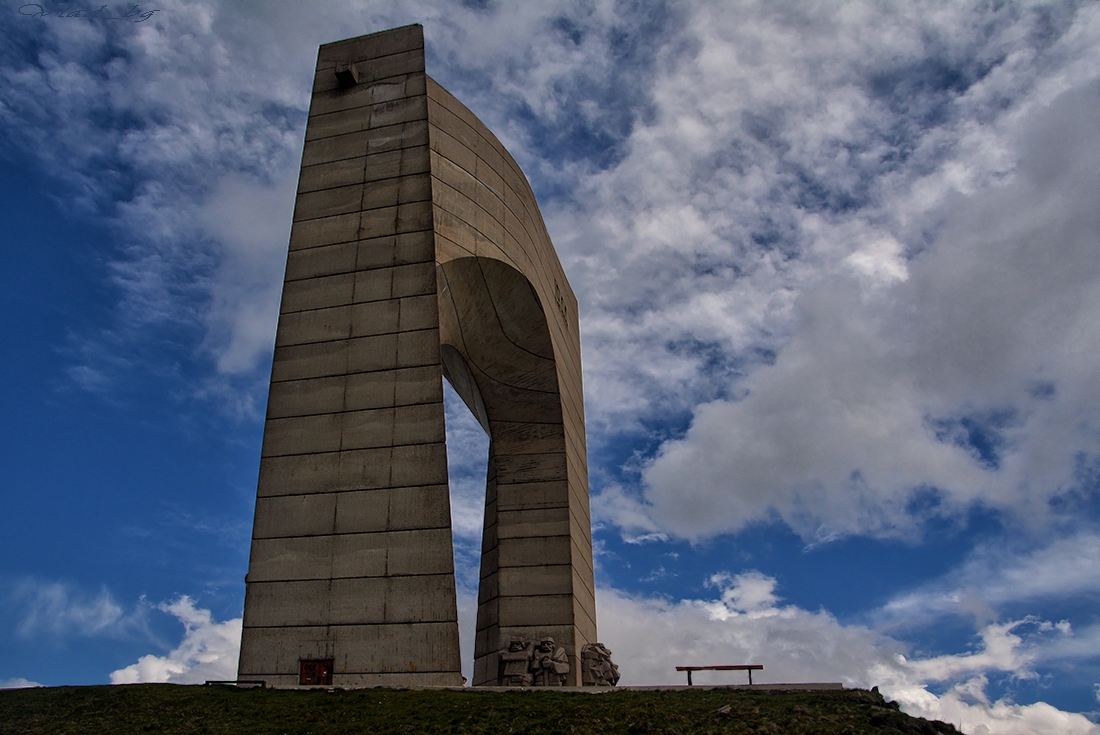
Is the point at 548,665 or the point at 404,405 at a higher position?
the point at 404,405

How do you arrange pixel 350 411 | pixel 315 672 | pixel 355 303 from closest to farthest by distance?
pixel 315 672
pixel 350 411
pixel 355 303

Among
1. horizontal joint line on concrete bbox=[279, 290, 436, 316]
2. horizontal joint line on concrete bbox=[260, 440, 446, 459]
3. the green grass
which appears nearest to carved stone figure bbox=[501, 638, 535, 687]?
horizontal joint line on concrete bbox=[260, 440, 446, 459]

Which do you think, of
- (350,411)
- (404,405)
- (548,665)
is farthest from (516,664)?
(350,411)

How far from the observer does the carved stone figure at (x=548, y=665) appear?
22109 millimetres

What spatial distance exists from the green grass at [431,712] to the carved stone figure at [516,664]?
7628mm

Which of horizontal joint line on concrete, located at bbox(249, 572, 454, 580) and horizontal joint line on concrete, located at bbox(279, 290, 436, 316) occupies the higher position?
horizontal joint line on concrete, located at bbox(279, 290, 436, 316)

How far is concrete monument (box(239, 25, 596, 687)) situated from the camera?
17266mm

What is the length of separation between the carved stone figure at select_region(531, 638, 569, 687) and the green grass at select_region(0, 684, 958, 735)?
8.00m

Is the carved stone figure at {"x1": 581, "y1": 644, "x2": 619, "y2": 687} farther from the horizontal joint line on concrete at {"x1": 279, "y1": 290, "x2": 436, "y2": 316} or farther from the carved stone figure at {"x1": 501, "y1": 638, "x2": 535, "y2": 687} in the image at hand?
the horizontal joint line on concrete at {"x1": 279, "y1": 290, "x2": 436, "y2": 316}

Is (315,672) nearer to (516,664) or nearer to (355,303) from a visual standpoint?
(516,664)

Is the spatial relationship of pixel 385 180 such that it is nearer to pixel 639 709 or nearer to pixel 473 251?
pixel 473 251

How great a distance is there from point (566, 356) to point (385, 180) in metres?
10.8

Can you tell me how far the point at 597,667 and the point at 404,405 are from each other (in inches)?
413

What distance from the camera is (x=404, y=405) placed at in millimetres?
18656
